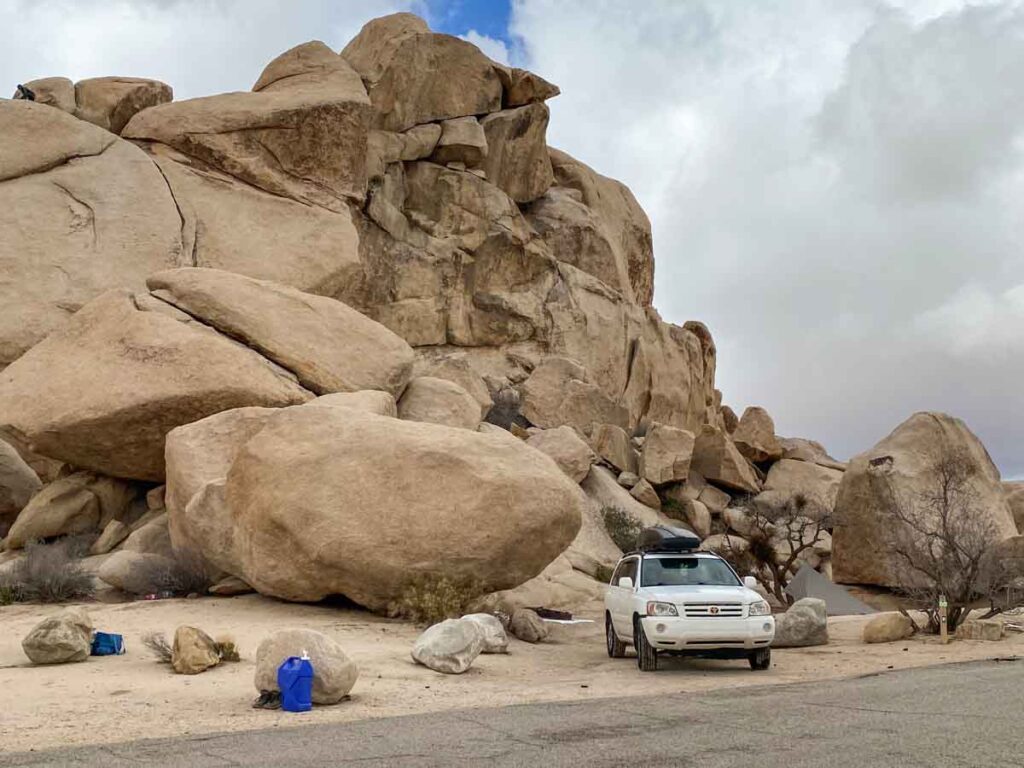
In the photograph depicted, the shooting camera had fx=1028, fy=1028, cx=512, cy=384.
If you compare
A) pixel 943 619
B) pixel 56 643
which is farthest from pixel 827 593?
pixel 56 643

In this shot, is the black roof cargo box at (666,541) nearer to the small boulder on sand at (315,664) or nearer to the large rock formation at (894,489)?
the small boulder on sand at (315,664)

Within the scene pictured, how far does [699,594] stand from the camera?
1320 centimetres

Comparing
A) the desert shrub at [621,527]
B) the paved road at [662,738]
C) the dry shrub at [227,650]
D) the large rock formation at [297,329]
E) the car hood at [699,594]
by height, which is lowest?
the paved road at [662,738]

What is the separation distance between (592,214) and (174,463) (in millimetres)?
35144

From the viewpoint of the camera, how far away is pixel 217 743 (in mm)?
8055

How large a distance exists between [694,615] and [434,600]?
4.37 meters

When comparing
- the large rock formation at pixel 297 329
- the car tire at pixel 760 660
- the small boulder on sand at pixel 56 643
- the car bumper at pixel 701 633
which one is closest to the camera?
the small boulder on sand at pixel 56 643

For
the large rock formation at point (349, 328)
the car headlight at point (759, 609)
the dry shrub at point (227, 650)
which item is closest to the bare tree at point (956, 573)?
the car headlight at point (759, 609)

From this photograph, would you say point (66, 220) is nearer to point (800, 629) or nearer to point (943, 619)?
point (800, 629)

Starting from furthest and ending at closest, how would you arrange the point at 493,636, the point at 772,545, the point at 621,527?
1. the point at 772,545
2. the point at 621,527
3. the point at 493,636

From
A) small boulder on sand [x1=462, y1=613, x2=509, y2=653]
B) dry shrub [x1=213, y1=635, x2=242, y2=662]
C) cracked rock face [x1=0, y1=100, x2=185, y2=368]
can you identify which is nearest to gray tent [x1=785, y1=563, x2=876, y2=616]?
small boulder on sand [x1=462, y1=613, x2=509, y2=653]

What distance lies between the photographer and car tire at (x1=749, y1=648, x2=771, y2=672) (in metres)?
13.6

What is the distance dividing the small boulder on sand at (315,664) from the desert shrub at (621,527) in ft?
62.4

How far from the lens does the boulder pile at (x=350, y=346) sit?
1608cm
